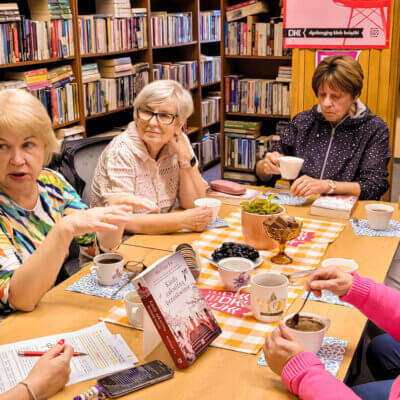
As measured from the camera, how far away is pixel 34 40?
3355 mm

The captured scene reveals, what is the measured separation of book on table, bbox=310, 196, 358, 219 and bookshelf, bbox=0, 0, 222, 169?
2.13 m

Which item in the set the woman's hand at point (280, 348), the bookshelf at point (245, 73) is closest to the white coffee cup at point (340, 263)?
the woman's hand at point (280, 348)

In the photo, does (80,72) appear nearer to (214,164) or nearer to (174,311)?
(214,164)

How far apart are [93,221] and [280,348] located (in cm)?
61

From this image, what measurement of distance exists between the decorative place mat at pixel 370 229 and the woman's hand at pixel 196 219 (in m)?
0.57

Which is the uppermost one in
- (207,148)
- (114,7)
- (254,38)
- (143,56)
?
(114,7)

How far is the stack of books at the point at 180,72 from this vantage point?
500cm

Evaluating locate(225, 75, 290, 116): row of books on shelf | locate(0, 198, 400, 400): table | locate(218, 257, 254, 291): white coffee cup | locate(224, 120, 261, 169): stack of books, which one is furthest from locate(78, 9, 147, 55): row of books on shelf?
locate(218, 257, 254, 291): white coffee cup

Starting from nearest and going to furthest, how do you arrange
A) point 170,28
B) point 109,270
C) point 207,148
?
point 109,270
point 170,28
point 207,148

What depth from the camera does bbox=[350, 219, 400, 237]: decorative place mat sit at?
1.91 m

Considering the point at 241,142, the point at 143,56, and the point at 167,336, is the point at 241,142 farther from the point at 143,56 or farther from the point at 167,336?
the point at 167,336

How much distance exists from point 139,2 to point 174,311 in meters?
4.00

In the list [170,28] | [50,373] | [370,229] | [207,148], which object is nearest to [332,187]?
[370,229]

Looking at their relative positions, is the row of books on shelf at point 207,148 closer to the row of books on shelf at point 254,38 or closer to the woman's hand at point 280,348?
the row of books on shelf at point 254,38
